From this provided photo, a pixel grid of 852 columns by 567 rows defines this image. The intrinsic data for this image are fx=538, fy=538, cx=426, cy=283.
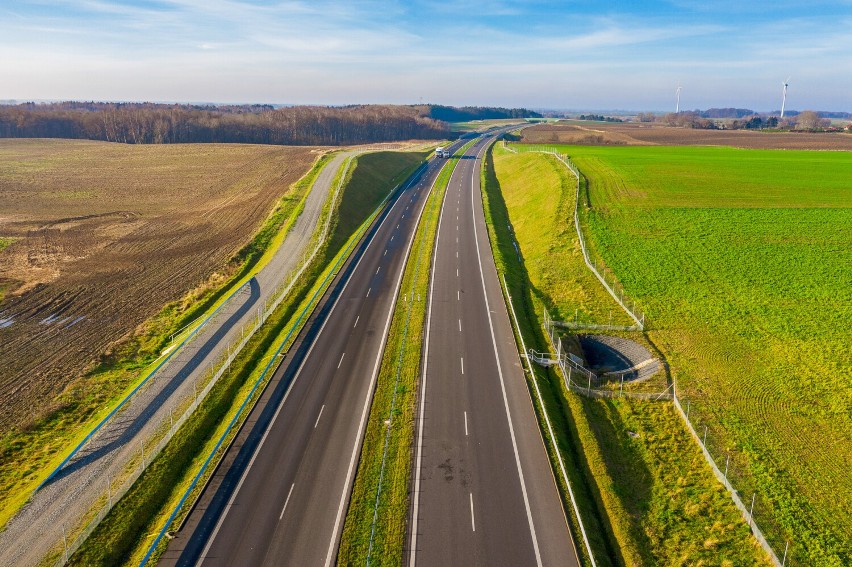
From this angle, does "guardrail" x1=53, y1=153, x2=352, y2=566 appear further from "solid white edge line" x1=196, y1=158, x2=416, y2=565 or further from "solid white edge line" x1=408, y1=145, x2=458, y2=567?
"solid white edge line" x1=408, y1=145, x2=458, y2=567

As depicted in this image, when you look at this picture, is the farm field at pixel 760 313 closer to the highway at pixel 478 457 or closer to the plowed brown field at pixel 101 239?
the highway at pixel 478 457

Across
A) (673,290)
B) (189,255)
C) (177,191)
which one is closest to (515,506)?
(673,290)

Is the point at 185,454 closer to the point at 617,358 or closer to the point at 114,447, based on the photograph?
the point at 114,447

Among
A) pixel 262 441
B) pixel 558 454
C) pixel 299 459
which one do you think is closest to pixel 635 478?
pixel 558 454

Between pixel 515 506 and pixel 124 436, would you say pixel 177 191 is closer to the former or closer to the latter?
pixel 124 436

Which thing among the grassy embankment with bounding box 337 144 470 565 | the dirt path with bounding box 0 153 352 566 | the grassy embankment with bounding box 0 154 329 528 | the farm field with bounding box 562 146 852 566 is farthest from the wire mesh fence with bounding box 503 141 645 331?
the grassy embankment with bounding box 0 154 329 528
